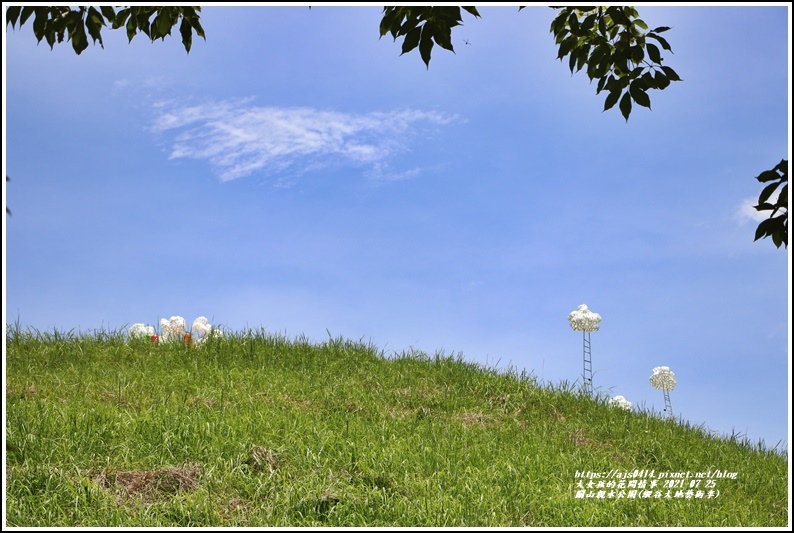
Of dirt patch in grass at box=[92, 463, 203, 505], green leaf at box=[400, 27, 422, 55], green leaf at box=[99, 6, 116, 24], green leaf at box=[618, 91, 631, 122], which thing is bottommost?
dirt patch in grass at box=[92, 463, 203, 505]

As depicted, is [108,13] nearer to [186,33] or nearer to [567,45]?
[186,33]

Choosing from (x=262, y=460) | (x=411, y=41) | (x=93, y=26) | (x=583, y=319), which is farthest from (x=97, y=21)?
(x=583, y=319)

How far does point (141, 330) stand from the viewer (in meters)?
8.96

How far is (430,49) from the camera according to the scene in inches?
173

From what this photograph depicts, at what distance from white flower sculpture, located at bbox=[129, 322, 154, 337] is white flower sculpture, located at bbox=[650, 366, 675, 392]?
638 cm

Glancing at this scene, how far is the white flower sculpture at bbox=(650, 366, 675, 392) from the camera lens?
29.7 feet

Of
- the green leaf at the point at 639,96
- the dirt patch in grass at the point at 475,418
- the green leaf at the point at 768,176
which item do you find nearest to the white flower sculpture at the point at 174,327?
the dirt patch in grass at the point at 475,418

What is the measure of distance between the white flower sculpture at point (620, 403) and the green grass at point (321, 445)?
0.88 feet

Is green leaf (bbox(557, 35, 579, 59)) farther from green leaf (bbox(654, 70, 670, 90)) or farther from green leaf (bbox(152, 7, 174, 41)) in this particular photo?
green leaf (bbox(152, 7, 174, 41))

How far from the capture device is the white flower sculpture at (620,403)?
831 centimetres

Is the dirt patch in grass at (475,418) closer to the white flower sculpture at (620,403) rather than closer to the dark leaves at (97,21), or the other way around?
the white flower sculpture at (620,403)

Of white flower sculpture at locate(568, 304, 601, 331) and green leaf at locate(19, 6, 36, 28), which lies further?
white flower sculpture at locate(568, 304, 601, 331)

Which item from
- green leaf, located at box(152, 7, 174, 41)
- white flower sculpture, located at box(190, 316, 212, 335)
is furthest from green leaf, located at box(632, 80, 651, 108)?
white flower sculpture, located at box(190, 316, 212, 335)

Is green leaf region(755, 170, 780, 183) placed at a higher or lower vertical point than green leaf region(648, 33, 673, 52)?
lower
